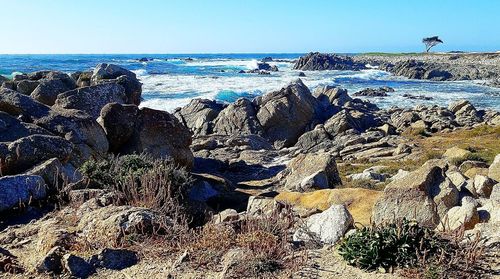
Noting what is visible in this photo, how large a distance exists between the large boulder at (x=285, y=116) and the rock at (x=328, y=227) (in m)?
25.7

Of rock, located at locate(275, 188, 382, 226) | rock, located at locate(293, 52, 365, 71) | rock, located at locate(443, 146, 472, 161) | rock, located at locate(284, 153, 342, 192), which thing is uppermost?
rock, located at locate(275, 188, 382, 226)

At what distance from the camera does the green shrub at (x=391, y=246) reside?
567cm

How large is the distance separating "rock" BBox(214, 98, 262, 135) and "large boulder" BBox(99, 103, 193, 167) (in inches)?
591

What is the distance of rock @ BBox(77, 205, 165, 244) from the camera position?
22.2ft

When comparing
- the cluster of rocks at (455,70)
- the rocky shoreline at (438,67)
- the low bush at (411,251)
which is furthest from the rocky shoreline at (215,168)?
the cluster of rocks at (455,70)

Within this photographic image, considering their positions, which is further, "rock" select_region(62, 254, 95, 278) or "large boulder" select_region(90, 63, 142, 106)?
"large boulder" select_region(90, 63, 142, 106)

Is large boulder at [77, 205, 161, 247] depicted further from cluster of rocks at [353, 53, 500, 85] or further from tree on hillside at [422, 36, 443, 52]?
tree on hillside at [422, 36, 443, 52]

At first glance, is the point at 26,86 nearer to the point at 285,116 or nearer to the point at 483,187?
the point at 285,116

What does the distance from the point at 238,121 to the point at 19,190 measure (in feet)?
86.2

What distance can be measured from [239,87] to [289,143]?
34.2m

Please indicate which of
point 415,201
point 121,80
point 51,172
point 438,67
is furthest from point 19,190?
point 438,67

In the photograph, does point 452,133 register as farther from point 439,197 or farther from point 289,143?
point 439,197

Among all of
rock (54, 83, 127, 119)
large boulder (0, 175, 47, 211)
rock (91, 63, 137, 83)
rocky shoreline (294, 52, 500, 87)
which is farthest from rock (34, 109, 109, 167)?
rocky shoreline (294, 52, 500, 87)

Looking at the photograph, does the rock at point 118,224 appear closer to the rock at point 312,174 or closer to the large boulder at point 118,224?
the large boulder at point 118,224
